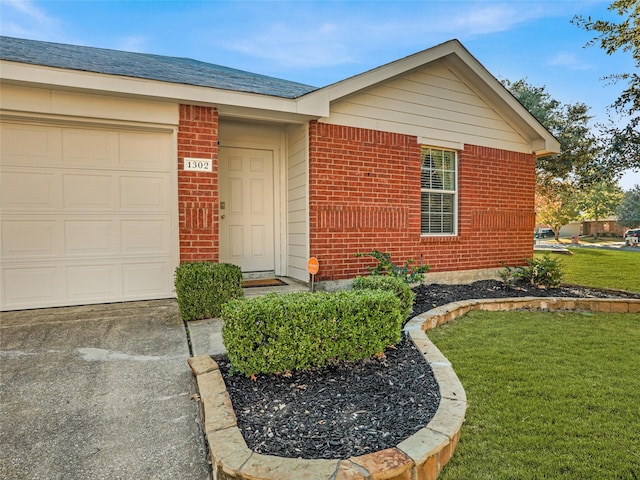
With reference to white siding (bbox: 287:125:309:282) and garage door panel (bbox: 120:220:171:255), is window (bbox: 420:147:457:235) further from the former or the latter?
garage door panel (bbox: 120:220:171:255)

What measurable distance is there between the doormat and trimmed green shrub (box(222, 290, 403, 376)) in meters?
2.82

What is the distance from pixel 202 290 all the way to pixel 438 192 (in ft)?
15.9

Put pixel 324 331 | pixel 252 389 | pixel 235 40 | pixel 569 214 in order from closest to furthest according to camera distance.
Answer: pixel 252 389
pixel 324 331
pixel 235 40
pixel 569 214

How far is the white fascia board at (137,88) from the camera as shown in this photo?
3.99m

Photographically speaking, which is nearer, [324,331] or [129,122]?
[324,331]

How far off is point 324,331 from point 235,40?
→ 1023 cm

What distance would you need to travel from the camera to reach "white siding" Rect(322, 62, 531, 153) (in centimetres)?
605

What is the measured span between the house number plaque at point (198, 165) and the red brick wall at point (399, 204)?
1540 mm

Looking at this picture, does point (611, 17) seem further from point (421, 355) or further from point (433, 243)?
point (421, 355)

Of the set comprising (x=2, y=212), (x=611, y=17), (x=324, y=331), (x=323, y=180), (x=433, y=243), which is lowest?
(x=324, y=331)

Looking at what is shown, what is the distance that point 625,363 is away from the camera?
3.37 meters

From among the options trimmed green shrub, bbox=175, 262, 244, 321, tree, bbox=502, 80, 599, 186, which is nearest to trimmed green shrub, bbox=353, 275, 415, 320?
trimmed green shrub, bbox=175, 262, 244, 321

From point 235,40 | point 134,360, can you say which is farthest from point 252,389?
point 235,40

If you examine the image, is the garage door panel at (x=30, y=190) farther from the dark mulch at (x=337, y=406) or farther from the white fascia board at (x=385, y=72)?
the white fascia board at (x=385, y=72)
